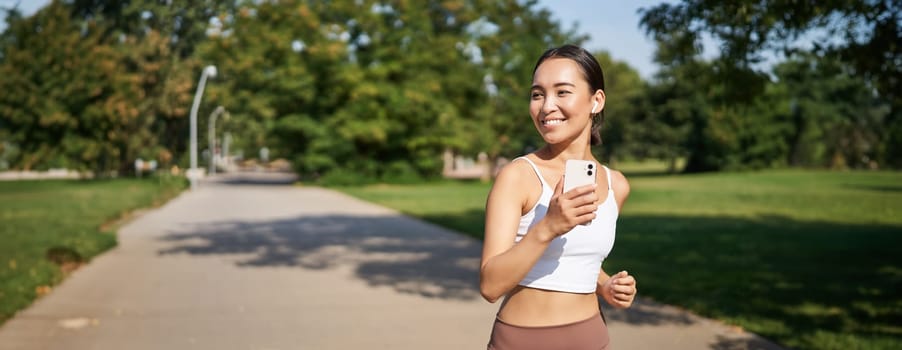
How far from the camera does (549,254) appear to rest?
7.03ft

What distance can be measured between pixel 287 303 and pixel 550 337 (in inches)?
229

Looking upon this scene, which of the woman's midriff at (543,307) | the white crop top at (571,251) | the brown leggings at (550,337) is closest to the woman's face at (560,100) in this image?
the white crop top at (571,251)

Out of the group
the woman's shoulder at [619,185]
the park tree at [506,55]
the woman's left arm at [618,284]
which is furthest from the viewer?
the park tree at [506,55]

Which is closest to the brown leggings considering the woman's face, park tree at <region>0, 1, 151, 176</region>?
the woman's face

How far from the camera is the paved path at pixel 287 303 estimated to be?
6043 millimetres

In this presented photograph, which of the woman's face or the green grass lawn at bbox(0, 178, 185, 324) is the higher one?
the woman's face

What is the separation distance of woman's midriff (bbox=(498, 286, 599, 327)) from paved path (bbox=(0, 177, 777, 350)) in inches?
143

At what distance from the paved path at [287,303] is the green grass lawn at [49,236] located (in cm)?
25

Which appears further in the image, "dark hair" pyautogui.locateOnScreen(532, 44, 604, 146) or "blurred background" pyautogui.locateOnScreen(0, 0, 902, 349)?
"blurred background" pyautogui.locateOnScreen(0, 0, 902, 349)

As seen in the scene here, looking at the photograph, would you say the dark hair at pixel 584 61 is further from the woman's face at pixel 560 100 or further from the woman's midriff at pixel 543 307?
the woman's midriff at pixel 543 307

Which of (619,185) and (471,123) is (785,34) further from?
(471,123)

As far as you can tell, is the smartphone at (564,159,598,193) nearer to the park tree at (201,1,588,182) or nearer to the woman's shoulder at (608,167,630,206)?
the woman's shoulder at (608,167,630,206)

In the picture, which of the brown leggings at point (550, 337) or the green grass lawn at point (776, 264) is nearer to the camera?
the brown leggings at point (550, 337)

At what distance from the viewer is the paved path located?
19.8 feet
